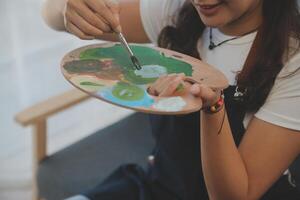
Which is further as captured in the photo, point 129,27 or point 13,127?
point 13,127

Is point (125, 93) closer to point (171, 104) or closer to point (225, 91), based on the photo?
point (171, 104)

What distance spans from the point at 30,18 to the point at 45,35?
0.10 meters

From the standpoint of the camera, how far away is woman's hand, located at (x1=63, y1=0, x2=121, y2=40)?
2.51ft

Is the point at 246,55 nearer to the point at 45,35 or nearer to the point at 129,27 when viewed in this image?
the point at 129,27

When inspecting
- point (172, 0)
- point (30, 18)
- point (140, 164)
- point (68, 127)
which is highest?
point (172, 0)

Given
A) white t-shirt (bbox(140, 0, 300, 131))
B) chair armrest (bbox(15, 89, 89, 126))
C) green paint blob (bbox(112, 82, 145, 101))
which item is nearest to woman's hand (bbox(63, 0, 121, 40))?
green paint blob (bbox(112, 82, 145, 101))

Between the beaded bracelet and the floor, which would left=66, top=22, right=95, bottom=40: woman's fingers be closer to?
the beaded bracelet

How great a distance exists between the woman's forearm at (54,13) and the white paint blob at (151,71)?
0.29 m

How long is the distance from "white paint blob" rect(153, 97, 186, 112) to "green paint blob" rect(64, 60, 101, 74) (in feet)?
0.48

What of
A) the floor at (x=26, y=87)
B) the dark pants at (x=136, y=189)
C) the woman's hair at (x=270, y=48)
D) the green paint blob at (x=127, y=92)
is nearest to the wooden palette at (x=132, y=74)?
the green paint blob at (x=127, y=92)

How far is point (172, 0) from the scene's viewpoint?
1.03 m

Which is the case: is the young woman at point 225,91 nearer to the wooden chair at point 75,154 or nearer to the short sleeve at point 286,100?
the short sleeve at point 286,100

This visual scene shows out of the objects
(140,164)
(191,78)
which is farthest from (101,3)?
(140,164)

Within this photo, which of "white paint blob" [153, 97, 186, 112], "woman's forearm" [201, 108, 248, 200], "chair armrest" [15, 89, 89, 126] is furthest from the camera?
"chair armrest" [15, 89, 89, 126]
